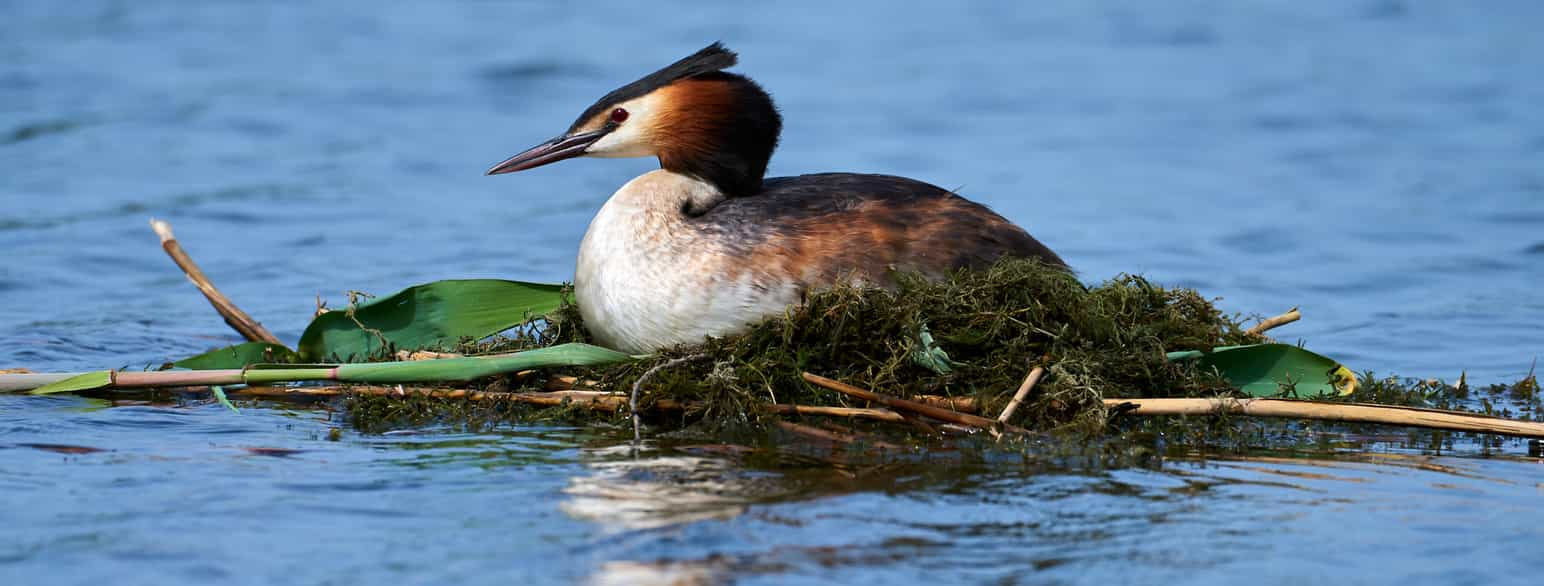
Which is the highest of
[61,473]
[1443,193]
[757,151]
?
[1443,193]

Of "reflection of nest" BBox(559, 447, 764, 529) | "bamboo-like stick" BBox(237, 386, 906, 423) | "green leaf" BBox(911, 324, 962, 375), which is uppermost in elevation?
"green leaf" BBox(911, 324, 962, 375)

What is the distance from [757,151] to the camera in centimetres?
682

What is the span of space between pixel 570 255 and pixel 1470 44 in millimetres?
10881

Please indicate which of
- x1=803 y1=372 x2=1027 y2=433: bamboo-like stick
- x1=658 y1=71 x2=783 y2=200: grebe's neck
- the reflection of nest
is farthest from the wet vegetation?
x1=658 y1=71 x2=783 y2=200: grebe's neck

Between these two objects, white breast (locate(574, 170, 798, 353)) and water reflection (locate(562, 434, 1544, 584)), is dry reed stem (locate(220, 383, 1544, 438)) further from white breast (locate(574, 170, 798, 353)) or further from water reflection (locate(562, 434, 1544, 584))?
white breast (locate(574, 170, 798, 353))

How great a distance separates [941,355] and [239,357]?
2.74m

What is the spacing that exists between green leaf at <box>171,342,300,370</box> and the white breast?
122cm

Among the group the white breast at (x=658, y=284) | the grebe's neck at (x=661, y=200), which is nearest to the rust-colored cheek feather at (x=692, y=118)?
the grebe's neck at (x=661, y=200)

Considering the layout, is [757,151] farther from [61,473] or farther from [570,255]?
[570,255]

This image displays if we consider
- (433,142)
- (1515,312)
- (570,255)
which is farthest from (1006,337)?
(433,142)

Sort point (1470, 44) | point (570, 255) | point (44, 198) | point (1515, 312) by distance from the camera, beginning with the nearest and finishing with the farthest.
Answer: point (1515, 312) → point (570, 255) → point (44, 198) → point (1470, 44)

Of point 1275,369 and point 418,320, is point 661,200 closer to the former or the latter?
point 418,320

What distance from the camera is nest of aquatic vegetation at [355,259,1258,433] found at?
6.06 m

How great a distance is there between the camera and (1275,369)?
6.45 meters
